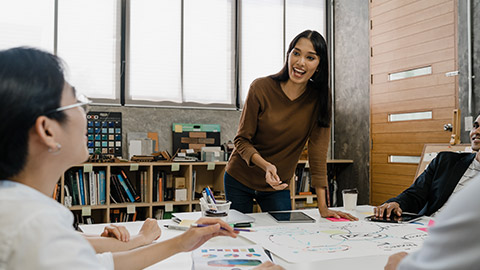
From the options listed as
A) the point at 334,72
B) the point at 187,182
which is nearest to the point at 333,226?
the point at 187,182

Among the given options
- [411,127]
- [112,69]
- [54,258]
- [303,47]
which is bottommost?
[54,258]

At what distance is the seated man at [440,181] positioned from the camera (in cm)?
218

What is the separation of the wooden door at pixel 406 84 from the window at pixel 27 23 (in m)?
3.56

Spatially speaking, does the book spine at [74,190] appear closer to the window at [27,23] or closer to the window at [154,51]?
the window at [154,51]

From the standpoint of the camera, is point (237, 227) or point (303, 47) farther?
point (303, 47)

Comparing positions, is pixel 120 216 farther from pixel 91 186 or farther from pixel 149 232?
pixel 149 232

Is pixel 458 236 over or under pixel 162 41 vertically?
under

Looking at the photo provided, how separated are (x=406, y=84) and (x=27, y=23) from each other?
3943 mm

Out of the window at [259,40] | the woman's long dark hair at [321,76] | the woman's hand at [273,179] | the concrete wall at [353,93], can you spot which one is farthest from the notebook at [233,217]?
the concrete wall at [353,93]

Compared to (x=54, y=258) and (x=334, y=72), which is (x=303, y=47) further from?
(x=334, y=72)

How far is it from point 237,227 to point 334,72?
427cm

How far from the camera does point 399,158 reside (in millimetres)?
4324

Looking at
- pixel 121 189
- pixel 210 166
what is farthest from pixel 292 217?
pixel 121 189

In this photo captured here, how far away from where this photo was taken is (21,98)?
64cm
